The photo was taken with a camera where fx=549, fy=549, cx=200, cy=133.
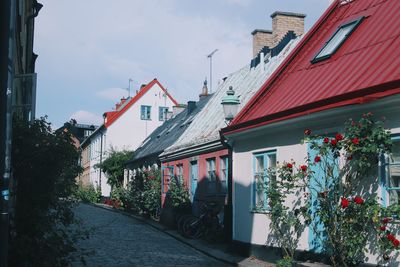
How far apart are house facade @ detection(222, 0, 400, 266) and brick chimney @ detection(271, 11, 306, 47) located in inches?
273

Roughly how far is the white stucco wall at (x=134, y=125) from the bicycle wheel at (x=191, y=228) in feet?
86.3

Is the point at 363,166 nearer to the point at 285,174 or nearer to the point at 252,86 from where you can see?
the point at 285,174

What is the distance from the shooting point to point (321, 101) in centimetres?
894

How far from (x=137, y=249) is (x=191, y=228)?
2782 mm

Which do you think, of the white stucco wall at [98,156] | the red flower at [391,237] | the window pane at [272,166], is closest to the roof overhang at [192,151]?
the window pane at [272,166]

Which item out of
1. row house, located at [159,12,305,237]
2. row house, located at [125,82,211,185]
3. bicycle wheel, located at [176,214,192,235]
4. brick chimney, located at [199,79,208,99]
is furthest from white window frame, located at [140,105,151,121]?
bicycle wheel, located at [176,214,192,235]

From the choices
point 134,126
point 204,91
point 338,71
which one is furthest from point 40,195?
point 134,126

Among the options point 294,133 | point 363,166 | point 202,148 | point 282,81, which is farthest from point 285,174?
point 202,148

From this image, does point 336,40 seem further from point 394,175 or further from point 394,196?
point 394,196

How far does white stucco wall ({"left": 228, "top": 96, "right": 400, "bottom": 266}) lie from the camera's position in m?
8.01

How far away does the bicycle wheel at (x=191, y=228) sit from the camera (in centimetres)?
1612

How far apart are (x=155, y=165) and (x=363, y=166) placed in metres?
17.9

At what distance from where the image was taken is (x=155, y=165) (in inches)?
994

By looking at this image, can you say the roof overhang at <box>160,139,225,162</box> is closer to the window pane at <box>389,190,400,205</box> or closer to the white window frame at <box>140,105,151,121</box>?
the window pane at <box>389,190,400,205</box>
